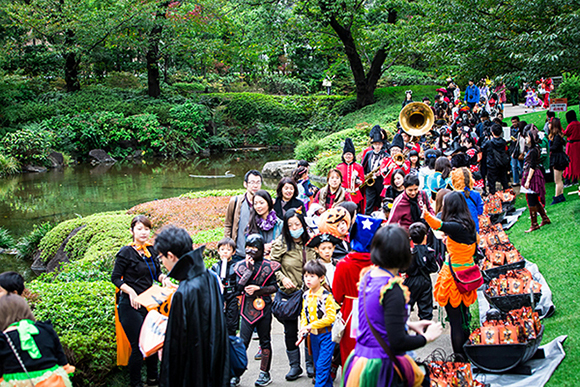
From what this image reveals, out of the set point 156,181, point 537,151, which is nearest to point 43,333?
point 537,151

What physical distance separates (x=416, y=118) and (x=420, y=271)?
7.22 m

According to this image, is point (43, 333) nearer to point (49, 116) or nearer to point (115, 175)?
point (115, 175)

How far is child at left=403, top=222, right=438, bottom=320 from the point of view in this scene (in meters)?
5.46

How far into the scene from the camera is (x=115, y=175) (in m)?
24.1

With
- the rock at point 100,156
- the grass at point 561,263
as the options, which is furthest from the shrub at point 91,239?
the rock at point 100,156

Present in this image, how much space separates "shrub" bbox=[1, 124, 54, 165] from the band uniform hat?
25.1 meters

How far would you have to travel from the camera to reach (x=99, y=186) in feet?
69.4

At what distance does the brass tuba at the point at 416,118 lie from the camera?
11734 millimetres

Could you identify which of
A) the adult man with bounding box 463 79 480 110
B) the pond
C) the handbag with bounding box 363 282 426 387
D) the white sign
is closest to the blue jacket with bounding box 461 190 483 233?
the handbag with bounding box 363 282 426 387

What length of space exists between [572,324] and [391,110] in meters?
20.5

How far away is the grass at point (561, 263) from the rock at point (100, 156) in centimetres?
2415

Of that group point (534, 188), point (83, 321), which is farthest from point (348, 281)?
point (534, 188)

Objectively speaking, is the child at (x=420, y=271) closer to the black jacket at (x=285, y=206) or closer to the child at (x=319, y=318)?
the child at (x=319, y=318)

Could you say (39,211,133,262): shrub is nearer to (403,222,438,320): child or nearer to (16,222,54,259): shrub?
(16,222,54,259): shrub
